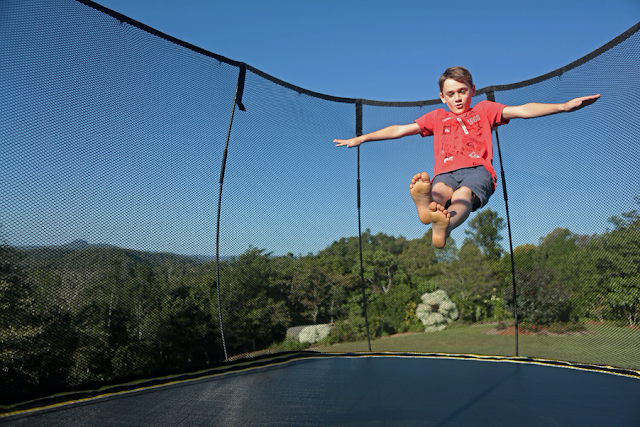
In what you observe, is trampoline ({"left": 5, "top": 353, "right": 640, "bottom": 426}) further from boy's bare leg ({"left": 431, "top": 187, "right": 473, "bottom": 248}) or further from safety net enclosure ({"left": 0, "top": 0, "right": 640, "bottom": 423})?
boy's bare leg ({"left": 431, "top": 187, "right": 473, "bottom": 248})

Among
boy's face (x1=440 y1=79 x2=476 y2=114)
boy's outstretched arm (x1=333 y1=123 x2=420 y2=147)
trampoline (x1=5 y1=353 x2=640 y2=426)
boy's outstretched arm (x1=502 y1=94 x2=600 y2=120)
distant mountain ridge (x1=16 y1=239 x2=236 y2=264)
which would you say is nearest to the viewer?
trampoline (x1=5 y1=353 x2=640 y2=426)

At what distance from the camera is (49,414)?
5.12 ft

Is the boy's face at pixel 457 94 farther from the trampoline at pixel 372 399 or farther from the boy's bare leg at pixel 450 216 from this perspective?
the trampoline at pixel 372 399

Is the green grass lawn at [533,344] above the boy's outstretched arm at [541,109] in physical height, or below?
below

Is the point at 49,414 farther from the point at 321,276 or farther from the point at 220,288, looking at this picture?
the point at 321,276

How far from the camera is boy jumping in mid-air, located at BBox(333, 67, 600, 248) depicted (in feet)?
5.53

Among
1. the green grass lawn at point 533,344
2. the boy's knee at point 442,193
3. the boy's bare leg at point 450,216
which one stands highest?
the boy's knee at point 442,193

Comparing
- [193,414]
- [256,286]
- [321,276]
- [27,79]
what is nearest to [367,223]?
[321,276]

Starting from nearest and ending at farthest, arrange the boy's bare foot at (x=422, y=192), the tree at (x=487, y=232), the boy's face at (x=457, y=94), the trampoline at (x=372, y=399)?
the boy's bare foot at (x=422, y=192)
the trampoline at (x=372, y=399)
the boy's face at (x=457, y=94)
the tree at (x=487, y=232)

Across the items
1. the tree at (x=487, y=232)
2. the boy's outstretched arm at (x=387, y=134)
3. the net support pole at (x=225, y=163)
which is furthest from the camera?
the tree at (x=487, y=232)

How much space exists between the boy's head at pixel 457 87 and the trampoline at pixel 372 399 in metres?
1.33

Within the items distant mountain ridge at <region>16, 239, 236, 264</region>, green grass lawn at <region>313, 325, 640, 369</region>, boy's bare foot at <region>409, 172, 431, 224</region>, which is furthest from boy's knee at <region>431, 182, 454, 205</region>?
green grass lawn at <region>313, 325, 640, 369</region>

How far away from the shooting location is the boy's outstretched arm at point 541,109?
1.64 metres

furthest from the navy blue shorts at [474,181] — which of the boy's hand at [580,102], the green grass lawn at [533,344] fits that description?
the green grass lawn at [533,344]
